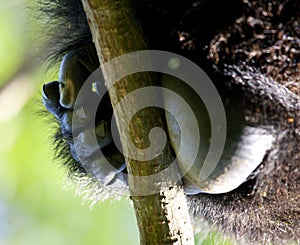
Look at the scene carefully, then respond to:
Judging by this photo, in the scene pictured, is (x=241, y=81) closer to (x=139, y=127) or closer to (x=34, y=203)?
(x=139, y=127)

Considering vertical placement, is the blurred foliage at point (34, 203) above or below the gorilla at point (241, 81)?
below

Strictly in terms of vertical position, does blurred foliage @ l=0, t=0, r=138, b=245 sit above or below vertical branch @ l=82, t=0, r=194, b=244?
below

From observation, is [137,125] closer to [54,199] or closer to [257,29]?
[257,29]

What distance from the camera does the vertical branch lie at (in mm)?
568

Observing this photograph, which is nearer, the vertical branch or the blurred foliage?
the vertical branch

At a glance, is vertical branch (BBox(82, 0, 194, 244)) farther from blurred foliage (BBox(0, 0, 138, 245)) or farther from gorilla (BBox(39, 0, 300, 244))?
blurred foliage (BBox(0, 0, 138, 245))

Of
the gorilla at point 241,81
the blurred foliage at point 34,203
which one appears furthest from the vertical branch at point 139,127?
the blurred foliage at point 34,203

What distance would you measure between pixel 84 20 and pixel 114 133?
0.13m

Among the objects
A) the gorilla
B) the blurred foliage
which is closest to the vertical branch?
the gorilla

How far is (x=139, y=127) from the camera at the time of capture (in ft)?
1.98

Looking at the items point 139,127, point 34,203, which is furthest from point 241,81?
point 34,203

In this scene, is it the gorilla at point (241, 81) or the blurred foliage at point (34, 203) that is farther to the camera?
the blurred foliage at point (34, 203)

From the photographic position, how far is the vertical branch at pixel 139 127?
568 mm

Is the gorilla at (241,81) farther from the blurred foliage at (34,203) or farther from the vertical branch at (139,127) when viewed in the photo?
the blurred foliage at (34,203)
